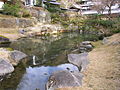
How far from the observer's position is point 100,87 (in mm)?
6316

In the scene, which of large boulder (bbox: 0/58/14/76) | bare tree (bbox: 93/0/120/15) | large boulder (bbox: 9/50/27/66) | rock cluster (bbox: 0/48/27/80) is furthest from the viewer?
bare tree (bbox: 93/0/120/15)

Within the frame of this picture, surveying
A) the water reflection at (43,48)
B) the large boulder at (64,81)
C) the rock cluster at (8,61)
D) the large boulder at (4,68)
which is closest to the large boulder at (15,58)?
the rock cluster at (8,61)

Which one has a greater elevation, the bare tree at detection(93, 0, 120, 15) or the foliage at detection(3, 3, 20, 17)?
the bare tree at detection(93, 0, 120, 15)

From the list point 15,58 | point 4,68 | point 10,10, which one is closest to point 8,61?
point 15,58

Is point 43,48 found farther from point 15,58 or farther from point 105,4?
point 105,4

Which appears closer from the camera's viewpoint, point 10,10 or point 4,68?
point 4,68

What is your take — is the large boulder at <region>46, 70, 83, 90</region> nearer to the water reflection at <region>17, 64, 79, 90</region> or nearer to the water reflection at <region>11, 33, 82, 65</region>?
the water reflection at <region>17, 64, 79, 90</region>

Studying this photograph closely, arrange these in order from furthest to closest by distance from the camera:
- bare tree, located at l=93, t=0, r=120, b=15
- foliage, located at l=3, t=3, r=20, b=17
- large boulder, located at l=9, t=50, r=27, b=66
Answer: bare tree, located at l=93, t=0, r=120, b=15 < foliage, located at l=3, t=3, r=20, b=17 < large boulder, located at l=9, t=50, r=27, b=66

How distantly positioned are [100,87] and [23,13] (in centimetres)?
2925

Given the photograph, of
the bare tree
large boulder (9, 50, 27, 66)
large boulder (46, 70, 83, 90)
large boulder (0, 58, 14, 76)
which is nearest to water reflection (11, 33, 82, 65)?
large boulder (9, 50, 27, 66)

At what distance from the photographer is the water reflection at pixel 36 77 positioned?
7480 millimetres

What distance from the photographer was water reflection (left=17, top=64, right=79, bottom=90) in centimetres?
748

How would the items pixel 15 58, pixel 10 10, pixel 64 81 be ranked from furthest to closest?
1. pixel 10 10
2. pixel 15 58
3. pixel 64 81

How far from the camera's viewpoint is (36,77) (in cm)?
869
